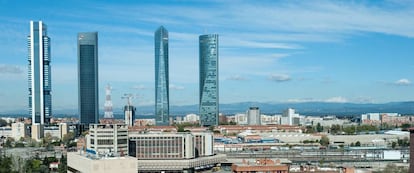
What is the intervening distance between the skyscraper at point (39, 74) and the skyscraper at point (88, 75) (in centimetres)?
493

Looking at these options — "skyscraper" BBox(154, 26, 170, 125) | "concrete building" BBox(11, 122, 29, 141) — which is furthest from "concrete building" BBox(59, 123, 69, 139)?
"skyscraper" BBox(154, 26, 170, 125)

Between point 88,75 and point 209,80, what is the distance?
764 inches

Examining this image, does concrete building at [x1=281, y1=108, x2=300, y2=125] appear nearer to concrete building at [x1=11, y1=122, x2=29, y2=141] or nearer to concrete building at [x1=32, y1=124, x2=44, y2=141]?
concrete building at [x1=32, y1=124, x2=44, y2=141]

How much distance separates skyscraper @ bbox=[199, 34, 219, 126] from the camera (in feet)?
237

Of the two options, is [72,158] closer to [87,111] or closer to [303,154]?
[303,154]

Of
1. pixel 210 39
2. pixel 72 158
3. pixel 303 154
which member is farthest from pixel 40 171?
pixel 210 39

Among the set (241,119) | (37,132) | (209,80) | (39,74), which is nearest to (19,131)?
(37,132)

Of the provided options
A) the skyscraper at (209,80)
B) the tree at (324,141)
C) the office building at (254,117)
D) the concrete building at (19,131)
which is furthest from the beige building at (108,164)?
the office building at (254,117)

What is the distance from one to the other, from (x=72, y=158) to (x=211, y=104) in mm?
48082

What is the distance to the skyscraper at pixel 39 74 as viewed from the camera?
75250 mm

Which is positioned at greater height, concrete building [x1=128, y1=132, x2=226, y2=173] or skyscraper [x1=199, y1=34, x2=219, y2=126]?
skyscraper [x1=199, y1=34, x2=219, y2=126]

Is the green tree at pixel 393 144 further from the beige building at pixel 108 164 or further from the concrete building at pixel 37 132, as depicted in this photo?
the concrete building at pixel 37 132

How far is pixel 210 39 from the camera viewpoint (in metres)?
76.5

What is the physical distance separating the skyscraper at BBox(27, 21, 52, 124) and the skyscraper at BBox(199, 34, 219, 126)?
20441 mm
